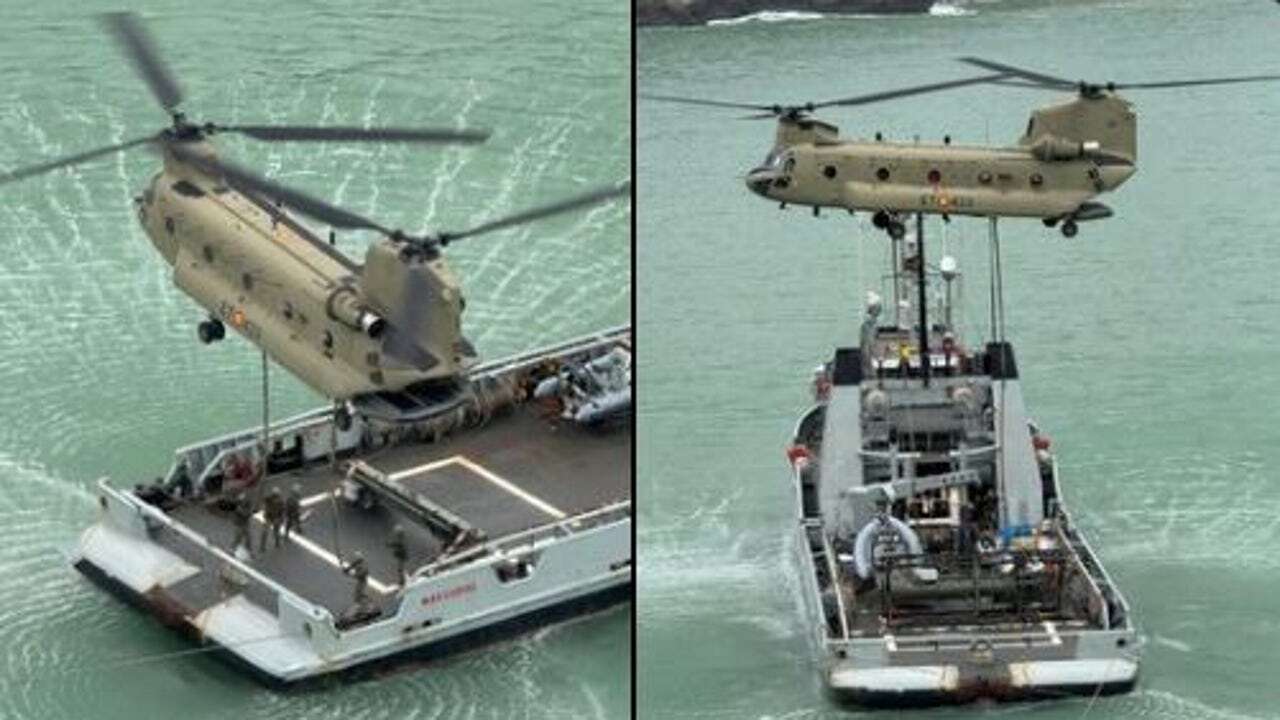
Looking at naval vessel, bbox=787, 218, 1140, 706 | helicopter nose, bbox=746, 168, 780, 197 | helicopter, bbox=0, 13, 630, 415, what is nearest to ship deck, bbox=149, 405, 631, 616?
helicopter, bbox=0, 13, 630, 415

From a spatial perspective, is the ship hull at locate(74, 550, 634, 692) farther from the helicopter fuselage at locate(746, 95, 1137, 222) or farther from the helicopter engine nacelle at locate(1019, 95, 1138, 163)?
the helicopter engine nacelle at locate(1019, 95, 1138, 163)

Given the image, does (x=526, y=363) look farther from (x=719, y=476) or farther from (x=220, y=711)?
(x=220, y=711)

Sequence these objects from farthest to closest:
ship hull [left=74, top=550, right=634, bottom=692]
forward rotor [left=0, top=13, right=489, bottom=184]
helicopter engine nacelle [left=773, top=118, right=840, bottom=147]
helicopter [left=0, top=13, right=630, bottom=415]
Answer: helicopter engine nacelle [left=773, top=118, right=840, bottom=147], forward rotor [left=0, top=13, right=489, bottom=184], helicopter [left=0, top=13, right=630, bottom=415], ship hull [left=74, top=550, right=634, bottom=692]

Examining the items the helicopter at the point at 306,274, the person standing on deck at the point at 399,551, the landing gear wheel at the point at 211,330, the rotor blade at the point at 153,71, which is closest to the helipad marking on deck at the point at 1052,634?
the helicopter at the point at 306,274

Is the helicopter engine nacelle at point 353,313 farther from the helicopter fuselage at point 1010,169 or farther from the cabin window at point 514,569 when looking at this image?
the helicopter fuselage at point 1010,169

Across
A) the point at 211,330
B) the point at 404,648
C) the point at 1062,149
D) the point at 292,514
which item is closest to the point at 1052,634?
the point at 404,648
